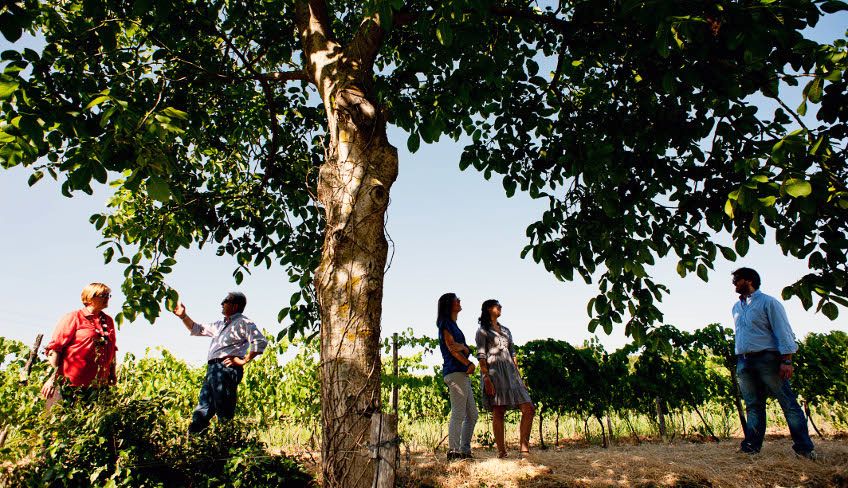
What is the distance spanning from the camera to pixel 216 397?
188 inches

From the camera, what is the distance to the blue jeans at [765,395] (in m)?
4.99

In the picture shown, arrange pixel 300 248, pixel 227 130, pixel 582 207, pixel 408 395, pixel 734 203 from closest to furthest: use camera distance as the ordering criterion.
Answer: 1. pixel 734 203
2. pixel 582 207
3. pixel 300 248
4. pixel 227 130
5. pixel 408 395

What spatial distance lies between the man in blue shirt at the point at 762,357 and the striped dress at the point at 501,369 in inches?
98.9

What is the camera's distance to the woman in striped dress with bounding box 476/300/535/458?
18.4 ft

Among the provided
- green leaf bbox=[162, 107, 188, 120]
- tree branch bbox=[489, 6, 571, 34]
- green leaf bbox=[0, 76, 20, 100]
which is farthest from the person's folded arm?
green leaf bbox=[0, 76, 20, 100]

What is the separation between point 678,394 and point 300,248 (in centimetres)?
762

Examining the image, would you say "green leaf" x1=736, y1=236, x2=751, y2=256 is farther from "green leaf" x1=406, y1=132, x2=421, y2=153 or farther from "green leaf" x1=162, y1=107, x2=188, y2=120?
"green leaf" x1=162, y1=107, x2=188, y2=120

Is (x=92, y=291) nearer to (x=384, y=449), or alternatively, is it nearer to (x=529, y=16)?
(x=384, y=449)

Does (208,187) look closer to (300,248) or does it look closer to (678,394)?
(300,248)

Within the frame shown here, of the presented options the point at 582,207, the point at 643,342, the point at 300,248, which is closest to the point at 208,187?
the point at 300,248

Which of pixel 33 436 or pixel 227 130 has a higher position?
pixel 227 130

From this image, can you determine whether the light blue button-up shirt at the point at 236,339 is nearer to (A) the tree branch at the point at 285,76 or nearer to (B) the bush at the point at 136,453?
(B) the bush at the point at 136,453

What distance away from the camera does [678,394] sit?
8.88 metres

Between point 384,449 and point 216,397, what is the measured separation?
2828mm
